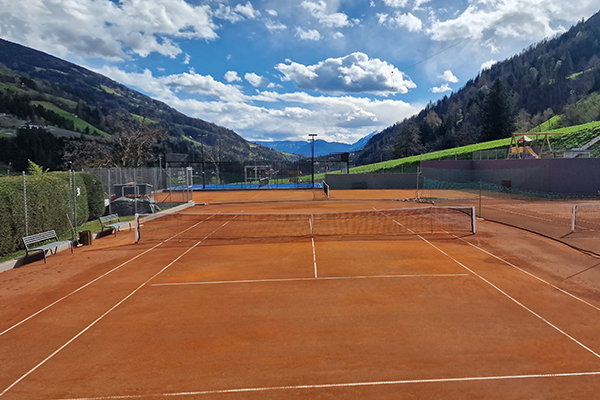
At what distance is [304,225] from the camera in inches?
769

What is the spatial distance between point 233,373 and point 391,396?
93.0 inches

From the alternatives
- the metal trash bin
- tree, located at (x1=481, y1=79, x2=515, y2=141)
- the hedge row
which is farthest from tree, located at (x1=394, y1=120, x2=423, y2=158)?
the metal trash bin

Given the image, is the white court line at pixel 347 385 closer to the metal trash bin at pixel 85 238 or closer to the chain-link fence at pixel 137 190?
the metal trash bin at pixel 85 238

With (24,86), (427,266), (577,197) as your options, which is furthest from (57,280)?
(24,86)

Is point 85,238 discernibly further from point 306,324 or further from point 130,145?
point 130,145

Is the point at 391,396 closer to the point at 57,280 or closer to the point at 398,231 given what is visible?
the point at 57,280

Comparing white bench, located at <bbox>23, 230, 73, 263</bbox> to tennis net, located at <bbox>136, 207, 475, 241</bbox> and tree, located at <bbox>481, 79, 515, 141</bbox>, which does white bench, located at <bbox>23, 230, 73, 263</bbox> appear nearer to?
tennis net, located at <bbox>136, 207, 475, 241</bbox>

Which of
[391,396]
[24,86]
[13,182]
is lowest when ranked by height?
[391,396]

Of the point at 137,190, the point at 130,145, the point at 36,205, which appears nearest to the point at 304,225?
the point at 36,205

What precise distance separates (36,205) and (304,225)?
470 inches

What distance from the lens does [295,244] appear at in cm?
1485

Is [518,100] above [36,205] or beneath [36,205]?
above

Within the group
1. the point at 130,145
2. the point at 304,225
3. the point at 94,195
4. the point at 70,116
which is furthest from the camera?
the point at 70,116

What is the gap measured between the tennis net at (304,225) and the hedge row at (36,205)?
10.9ft
